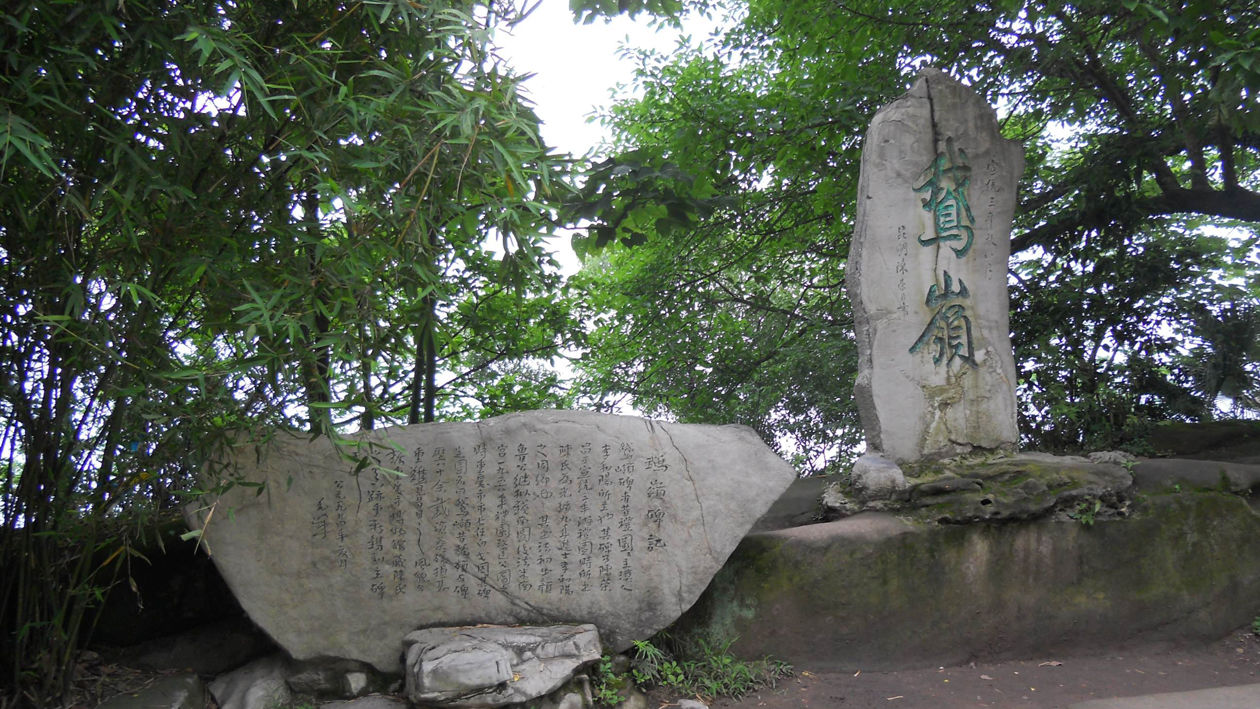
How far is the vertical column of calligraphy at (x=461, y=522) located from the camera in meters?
3.66

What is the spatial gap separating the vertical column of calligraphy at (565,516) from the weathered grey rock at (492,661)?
0.20 meters

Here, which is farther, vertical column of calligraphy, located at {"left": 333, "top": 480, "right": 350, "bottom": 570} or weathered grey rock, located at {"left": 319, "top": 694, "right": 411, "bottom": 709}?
vertical column of calligraphy, located at {"left": 333, "top": 480, "right": 350, "bottom": 570}

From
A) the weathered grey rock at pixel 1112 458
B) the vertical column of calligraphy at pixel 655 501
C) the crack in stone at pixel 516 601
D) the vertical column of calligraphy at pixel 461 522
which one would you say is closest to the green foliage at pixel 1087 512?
the weathered grey rock at pixel 1112 458

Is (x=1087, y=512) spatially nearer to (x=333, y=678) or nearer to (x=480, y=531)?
(x=480, y=531)

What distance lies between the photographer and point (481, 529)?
3.72m

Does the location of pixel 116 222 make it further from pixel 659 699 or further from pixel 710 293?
pixel 710 293

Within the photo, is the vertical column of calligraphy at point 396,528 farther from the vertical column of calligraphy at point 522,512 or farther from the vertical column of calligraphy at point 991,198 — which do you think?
the vertical column of calligraphy at point 991,198

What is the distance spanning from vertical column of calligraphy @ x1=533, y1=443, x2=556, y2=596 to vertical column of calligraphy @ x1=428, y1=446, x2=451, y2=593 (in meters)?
0.38

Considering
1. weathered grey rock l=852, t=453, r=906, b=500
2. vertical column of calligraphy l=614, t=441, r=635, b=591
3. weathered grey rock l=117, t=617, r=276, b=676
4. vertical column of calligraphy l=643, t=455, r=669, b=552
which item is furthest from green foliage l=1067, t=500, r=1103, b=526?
weathered grey rock l=117, t=617, r=276, b=676

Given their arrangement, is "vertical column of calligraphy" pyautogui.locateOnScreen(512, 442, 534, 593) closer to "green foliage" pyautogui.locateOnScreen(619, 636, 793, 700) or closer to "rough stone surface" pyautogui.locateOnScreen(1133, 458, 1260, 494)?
"green foliage" pyautogui.locateOnScreen(619, 636, 793, 700)

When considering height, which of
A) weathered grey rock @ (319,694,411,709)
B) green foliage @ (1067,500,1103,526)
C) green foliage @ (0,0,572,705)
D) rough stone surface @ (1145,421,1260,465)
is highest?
green foliage @ (0,0,572,705)

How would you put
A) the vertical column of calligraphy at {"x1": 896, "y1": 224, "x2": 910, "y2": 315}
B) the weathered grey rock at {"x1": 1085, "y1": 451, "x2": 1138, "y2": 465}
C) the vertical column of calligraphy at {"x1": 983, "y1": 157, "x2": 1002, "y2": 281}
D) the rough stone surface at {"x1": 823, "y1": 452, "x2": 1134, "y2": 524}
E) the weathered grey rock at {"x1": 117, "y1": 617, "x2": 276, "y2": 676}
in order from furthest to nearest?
the vertical column of calligraphy at {"x1": 983, "y1": 157, "x2": 1002, "y2": 281}
the vertical column of calligraphy at {"x1": 896, "y1": 224, "x2": 910, "y2": 315}
the weathered grey rock at {"x1": 1085, "y1": 451, "x2": 1138, "y2": 465}
the rough stone surface at {"x1": 823, "y1": 452, "x2": 1134, "y2": 524}
the weathered grey rock at {"x1": 117, "y1": 617, "x2": 276, "y2": 676}

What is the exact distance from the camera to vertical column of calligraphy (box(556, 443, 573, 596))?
3.69 metres

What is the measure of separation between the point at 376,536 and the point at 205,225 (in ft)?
4.69
